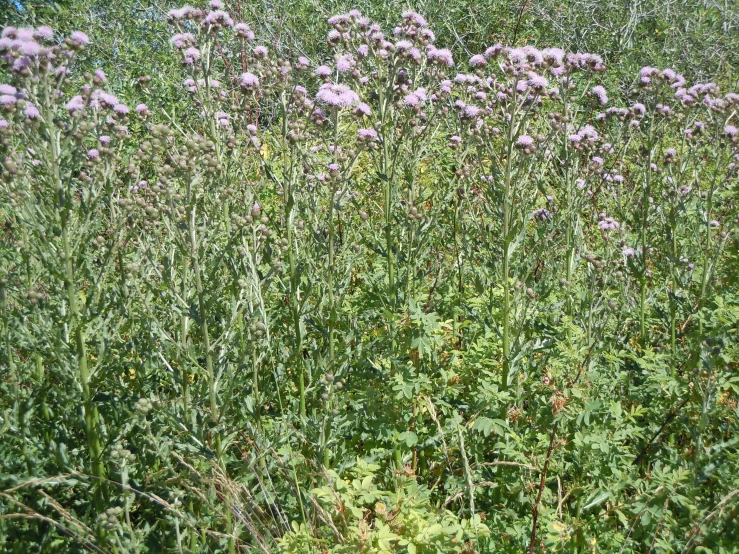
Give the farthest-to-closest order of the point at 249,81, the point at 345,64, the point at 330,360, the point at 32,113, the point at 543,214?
the point at 543,214
the point at 249,81
the point at 345,64
the point at 330,360
the point at 32,113

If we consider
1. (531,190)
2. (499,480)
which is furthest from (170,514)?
(531,190)

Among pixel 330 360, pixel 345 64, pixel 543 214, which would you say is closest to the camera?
pixel 330 360

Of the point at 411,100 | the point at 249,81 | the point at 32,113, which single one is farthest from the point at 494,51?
the point at 32,113

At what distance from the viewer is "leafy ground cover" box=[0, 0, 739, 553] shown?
262cm

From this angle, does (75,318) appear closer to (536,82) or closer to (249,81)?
(249,81)

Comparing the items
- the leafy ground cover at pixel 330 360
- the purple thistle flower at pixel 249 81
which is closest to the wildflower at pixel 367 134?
the leafy ground cover at pixel 330 360

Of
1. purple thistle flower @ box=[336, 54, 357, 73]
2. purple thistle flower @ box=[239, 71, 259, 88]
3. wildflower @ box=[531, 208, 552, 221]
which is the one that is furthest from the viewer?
wildflower @ box=[531, 208, 552, 221]

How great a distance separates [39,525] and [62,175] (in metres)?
1.59

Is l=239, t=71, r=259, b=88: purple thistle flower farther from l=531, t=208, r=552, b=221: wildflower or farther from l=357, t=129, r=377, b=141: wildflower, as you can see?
l=531, t=208, r=552, b=221: wildflower

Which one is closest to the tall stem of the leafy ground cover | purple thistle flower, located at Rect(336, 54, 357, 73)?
the leafy ground cover

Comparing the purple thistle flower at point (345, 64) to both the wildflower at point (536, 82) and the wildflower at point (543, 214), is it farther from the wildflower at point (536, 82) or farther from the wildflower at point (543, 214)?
the wildflower at point (543, 214)

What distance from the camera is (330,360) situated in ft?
10.8

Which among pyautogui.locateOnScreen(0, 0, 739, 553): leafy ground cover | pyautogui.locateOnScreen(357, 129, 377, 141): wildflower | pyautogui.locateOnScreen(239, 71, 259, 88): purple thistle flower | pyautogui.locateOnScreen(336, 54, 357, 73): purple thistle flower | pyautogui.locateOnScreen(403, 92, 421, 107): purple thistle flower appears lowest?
pyautogui.locateOnScreen(0, 0, 739, 553): leafy ground cover

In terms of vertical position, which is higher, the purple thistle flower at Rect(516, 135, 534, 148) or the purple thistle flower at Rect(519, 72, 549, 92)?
the purple thistle flower at Rect(519, 72, 549, 92)
